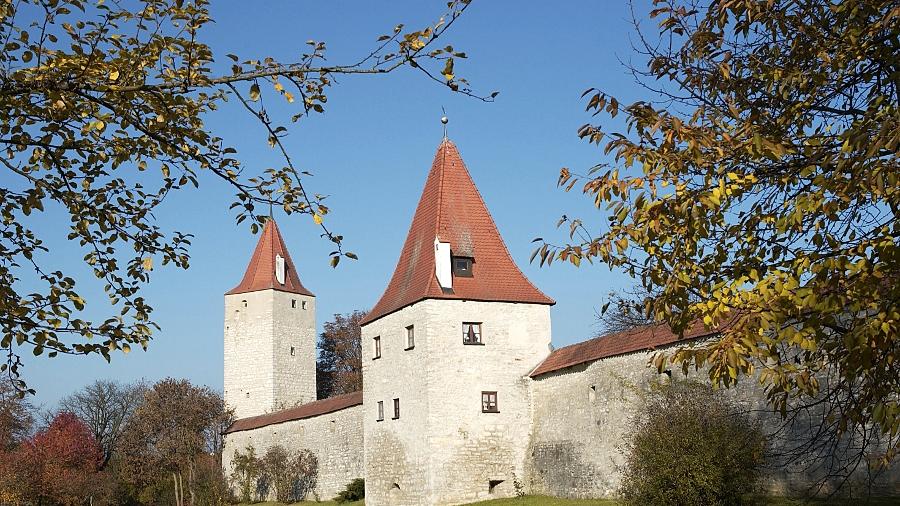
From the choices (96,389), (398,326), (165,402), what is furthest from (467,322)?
(96,389)

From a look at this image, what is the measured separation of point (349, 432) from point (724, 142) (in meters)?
25.1

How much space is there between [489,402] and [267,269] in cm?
2987

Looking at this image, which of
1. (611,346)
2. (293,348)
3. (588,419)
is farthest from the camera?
(293,348)

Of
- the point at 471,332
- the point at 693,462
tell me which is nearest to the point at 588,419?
the point at 471,332

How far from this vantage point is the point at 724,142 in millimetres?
6453

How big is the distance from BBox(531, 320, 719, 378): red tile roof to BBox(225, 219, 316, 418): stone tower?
28.2m

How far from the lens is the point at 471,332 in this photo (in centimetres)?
Answer: 2409

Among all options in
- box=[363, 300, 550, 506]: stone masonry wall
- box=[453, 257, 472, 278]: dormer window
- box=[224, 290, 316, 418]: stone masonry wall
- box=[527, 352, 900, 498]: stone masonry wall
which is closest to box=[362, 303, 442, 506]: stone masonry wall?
box=[363, 300, 550, 506]: stone masonry wall

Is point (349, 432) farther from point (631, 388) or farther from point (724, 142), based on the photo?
point (724, 142)

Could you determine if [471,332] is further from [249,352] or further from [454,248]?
[249,352]

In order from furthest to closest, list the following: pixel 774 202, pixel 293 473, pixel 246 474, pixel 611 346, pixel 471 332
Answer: pixel 246 474
pixel 293 473
pixel 471 332
pixel 611 346
pixel 774 202

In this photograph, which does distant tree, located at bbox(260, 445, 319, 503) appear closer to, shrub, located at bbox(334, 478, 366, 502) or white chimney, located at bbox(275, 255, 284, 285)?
shrub, located at bbox(334, 478, 366, 502)

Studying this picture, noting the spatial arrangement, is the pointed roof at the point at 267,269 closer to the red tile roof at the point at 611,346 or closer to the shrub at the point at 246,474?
the shrub at the point at 246,474

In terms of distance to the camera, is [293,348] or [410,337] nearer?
[410,337]
